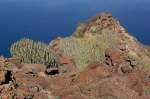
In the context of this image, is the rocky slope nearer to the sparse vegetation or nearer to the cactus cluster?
the cactus cluster

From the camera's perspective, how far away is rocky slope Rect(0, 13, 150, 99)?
68.3ft

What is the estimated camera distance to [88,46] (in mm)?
36531

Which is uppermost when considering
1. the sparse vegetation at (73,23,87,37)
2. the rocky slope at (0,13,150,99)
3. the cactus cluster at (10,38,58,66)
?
the sparse vegetation at (73,23,87,37)

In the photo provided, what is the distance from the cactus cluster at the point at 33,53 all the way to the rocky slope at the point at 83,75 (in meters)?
0.71

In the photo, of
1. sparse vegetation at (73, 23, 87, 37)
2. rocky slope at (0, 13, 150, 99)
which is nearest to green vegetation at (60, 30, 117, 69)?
rocky slope at (0, 13, 150, 99)

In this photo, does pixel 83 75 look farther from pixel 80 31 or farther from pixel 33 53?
pixel 80 31

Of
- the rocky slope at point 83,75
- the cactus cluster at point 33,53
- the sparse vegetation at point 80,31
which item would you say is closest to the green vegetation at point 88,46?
the rocky slope at point 83,75

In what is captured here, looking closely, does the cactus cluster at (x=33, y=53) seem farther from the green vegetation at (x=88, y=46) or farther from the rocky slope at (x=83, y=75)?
the green vegetation at (x=88, y=46)

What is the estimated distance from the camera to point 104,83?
910 inches

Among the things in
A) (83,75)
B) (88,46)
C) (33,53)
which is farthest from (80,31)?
(83,75)

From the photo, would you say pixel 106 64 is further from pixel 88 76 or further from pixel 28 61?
pixel 28 61

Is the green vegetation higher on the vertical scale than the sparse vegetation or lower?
lower

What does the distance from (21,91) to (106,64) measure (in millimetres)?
8387

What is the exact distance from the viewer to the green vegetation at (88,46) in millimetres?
33844
